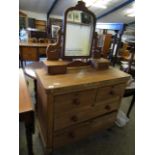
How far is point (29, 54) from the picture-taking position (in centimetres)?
344

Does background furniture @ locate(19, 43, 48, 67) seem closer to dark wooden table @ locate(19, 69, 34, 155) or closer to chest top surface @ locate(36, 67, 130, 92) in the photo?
chest top surface @ locate(36, 67, 130, 92)

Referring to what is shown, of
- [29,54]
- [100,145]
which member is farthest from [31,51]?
[100,145]

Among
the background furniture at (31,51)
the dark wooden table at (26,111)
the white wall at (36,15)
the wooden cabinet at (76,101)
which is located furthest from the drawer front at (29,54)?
the white wall at (36,15)

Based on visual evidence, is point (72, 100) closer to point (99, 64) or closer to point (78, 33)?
point (99, 64)

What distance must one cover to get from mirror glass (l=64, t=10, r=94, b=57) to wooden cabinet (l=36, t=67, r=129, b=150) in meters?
0.18

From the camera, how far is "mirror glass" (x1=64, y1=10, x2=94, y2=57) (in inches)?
45.5

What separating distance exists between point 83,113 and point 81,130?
22 cm

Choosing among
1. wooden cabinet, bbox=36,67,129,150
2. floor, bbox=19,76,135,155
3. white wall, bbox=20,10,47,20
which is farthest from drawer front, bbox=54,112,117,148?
white wall, bbox=20,10,47,20

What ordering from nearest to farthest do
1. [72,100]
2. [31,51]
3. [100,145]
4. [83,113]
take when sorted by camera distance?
[72,100] → [83,113] → [100,145] → [31,51]

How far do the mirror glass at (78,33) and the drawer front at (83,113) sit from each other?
0.52m

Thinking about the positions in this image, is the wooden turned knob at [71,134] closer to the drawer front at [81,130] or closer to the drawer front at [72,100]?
the drawer front at [81,130]

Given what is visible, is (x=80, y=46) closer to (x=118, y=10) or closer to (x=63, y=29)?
(x=63, y=29)

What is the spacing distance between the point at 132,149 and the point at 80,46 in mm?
1294

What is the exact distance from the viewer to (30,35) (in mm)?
4031
